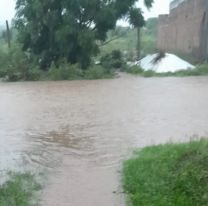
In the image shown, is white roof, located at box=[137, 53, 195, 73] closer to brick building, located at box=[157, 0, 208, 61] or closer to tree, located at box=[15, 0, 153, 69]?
brick building, located at box=[157, 0, 208, 61]

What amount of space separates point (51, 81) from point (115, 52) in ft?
20.0

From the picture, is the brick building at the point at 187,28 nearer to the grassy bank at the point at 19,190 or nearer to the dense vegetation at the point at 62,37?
the dense vegetation at the point at 62,37

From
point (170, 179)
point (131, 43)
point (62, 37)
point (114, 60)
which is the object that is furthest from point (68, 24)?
point (131, 43)

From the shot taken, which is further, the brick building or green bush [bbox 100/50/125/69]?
green bush [bbox 100/50/125/69]

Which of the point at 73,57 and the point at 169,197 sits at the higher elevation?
the point at 73,57

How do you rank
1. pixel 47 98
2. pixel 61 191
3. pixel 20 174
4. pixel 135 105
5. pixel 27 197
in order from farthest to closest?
pixel 47 98
pixel 135 105
pixel 20 174
pixel 61 191
pixel 27 197

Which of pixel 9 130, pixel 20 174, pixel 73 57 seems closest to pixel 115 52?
pixel 73 57

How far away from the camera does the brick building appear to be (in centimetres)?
2628

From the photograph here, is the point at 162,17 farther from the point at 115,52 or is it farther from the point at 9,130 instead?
the point at 9,130

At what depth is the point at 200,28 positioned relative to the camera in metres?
26.7

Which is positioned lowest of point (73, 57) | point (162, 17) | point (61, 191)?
point (61, 191)

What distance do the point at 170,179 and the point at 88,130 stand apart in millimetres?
4749

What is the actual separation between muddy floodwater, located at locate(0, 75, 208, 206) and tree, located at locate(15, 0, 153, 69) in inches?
261

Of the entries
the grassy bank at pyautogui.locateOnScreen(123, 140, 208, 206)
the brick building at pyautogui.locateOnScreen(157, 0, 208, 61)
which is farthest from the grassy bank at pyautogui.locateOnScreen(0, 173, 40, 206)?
the brick building at pyautogui.locateOnScreen(157, 0, 208, 61)
